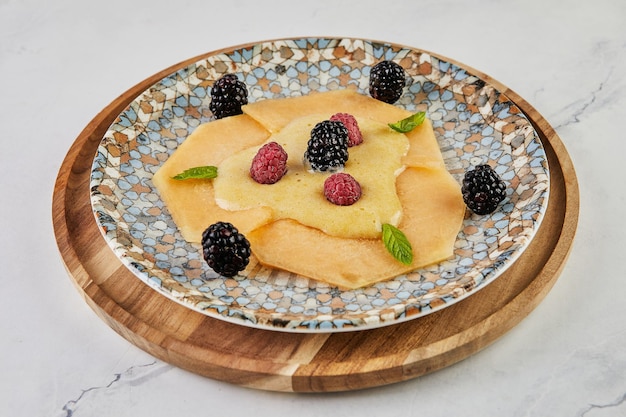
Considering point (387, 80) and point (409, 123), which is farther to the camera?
point (387, 80)

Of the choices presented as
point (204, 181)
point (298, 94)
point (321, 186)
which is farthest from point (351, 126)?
point (204, 181)

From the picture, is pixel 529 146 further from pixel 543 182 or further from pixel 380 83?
pixel 380 83

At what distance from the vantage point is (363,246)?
350cm

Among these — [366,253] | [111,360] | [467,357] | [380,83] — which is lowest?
[111,360]

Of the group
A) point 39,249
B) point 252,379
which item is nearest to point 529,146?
point 252,379

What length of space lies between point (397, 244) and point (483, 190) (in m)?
0.47

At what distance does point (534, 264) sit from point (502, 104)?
1067 mm

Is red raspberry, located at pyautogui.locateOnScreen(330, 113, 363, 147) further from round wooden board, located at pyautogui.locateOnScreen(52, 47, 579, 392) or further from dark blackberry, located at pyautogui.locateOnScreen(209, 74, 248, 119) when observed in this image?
round wooden board, located at pyautogui.locateOnScreen(52, 47, 579, 392)

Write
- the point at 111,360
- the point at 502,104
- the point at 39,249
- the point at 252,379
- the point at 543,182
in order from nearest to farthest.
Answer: the point at 252,379, the point at 111,360, the point at 543,182, the point at 39,249, the point at 502,104

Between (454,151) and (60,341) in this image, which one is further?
(454,151)

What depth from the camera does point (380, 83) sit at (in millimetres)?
4340

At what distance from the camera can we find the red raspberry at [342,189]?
362 centimetres

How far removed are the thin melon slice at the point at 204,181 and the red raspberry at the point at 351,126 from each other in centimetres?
40

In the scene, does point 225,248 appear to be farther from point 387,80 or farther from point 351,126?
point 387,80
